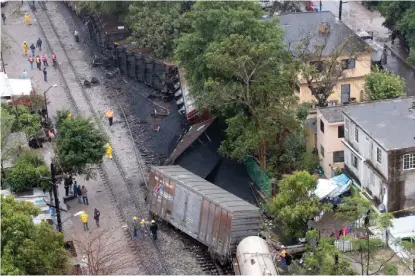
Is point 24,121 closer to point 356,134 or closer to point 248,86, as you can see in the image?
point 248,86

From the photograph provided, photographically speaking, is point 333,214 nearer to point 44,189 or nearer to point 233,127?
point 233,127

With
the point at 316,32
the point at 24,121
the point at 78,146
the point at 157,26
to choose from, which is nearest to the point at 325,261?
the point at 78,146

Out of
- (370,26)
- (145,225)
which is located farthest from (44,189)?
(370,26)

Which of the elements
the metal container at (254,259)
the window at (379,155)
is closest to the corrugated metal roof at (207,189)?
the metal container at (254,259)

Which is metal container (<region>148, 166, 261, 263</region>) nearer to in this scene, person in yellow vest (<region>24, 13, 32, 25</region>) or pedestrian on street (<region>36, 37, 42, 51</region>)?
pedestrian on street (<region>36, 37, 42, 51</region>)

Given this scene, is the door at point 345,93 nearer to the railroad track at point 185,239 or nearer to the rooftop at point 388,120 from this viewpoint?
the rooftop at point 388,120

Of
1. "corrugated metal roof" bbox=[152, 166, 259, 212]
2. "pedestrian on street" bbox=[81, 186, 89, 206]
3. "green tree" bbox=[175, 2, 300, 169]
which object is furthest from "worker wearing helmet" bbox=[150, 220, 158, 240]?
"green tree" bbox=[175, 2, 300, 169]
